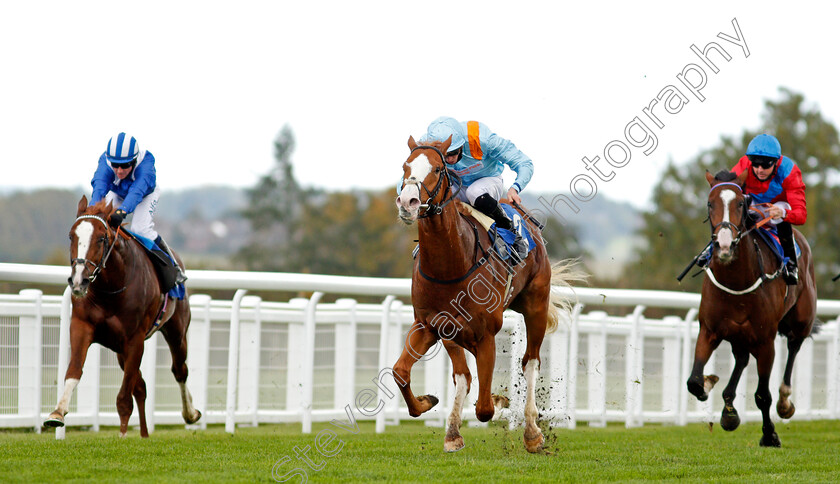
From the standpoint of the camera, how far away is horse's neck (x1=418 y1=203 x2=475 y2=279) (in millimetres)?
5520

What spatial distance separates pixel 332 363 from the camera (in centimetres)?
895

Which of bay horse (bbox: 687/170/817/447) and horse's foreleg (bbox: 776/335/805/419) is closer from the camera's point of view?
bay horse (bbox: 687/170/817/447)

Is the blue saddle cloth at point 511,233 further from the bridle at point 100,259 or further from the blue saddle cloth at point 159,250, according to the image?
the blue saddle cloth at point 159,250

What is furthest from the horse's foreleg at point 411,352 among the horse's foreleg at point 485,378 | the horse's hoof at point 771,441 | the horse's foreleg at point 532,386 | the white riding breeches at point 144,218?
the horse's hoof at point 771,441

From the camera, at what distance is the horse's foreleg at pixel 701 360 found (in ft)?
22.9

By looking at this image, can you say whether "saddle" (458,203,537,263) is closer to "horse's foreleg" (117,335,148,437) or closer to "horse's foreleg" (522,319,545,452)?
"horse's foreleg" (522,319,545,452)

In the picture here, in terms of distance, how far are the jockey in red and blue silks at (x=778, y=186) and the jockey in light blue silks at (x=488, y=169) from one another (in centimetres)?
186

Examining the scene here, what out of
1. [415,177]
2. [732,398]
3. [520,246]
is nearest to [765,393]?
[732,398]

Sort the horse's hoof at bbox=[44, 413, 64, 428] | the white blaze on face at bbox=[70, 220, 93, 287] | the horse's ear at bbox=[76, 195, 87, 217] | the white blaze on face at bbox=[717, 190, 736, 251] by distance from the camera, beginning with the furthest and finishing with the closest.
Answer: the white blaze on face at bbox=[717, 190, 736, 251] → the horse's ear at bbox=[76, 195, 87, 217] → the white blaze on face at bbox=[70, 220, 93, 287] → the horse's hoof at bbox=[44, 413, 64, 428]

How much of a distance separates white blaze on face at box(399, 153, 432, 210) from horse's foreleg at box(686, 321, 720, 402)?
2.81m

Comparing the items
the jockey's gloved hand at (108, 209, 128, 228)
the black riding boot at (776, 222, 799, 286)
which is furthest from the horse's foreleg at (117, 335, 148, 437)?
the black riding boot at (776, 222, 799, 286)

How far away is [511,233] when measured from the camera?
21.0 ft

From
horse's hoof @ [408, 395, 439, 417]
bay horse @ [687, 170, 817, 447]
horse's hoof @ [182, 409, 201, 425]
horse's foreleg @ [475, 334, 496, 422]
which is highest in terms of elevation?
bay horse @ [687, 170, 817, 447]

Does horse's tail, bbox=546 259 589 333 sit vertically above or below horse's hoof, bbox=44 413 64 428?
above
